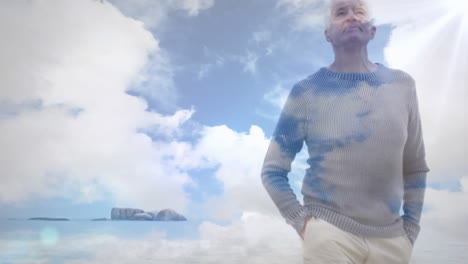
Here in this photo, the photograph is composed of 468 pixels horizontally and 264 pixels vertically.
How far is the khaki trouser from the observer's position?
2.50 ft

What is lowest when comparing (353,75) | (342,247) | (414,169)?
(342,247)

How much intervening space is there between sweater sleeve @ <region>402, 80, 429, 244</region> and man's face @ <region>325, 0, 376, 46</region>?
17 cm

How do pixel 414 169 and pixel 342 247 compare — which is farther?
pixel 414 169

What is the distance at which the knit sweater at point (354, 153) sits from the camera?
2.70ft

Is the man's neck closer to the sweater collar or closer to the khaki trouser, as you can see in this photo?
the sweater collar

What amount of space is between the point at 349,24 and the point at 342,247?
486mm

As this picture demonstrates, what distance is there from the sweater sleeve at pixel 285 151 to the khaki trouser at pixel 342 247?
0.22ft

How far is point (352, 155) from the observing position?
0.83 metres

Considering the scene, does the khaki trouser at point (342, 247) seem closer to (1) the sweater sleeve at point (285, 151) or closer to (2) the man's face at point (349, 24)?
(1) the sweater sleeve at point (285, 151)

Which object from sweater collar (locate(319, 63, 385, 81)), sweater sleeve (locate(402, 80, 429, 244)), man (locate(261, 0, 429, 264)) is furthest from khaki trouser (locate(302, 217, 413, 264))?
sweater collar (locate(319, 63, 385, 81))

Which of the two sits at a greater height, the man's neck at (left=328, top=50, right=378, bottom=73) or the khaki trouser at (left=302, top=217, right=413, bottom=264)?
the man's neck at (left=328, top=50, right=378, bottom=73)

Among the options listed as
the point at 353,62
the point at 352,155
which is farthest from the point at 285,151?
the point at 353,62

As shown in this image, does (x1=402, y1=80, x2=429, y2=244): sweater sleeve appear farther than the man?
Yes

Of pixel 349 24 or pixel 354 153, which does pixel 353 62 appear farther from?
pixel 354 153
